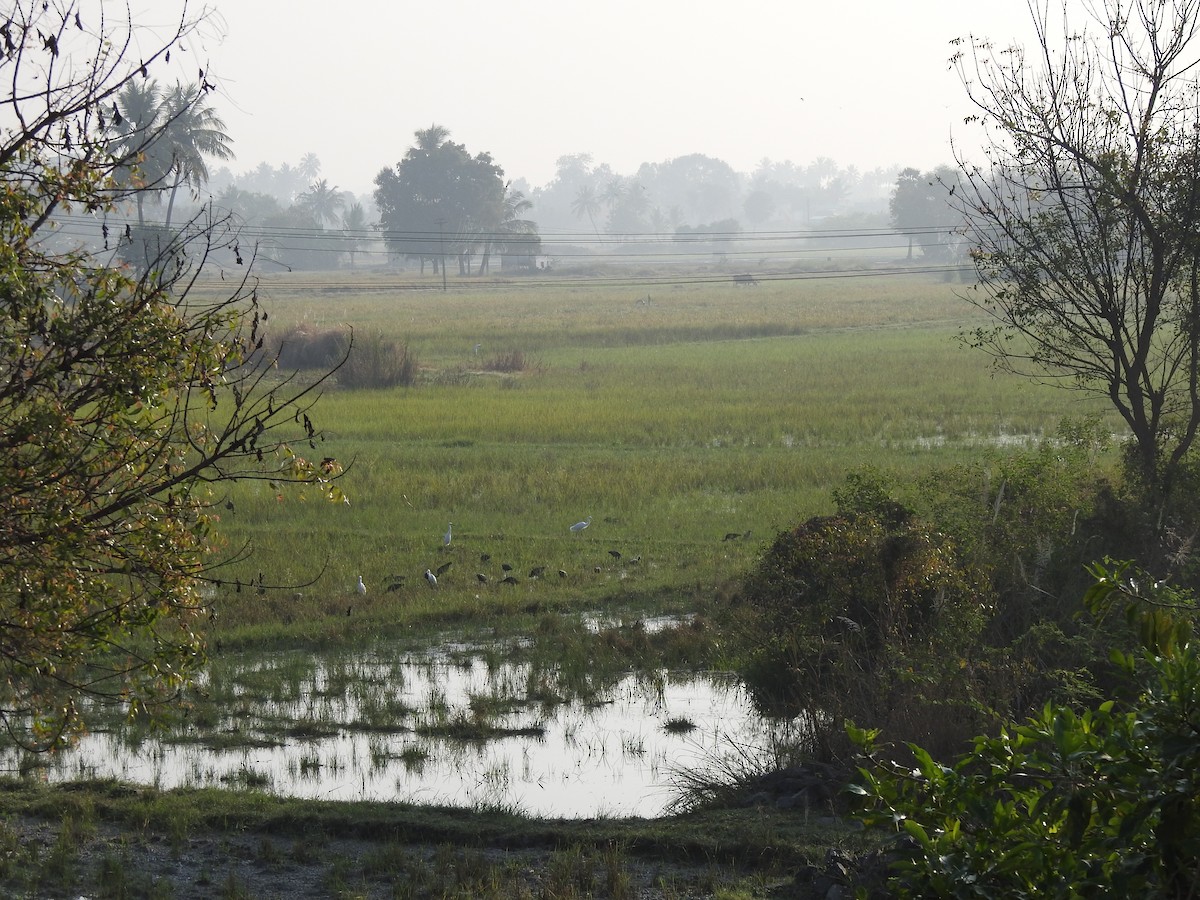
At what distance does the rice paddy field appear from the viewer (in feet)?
45.3

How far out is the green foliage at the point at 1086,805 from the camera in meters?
2.64

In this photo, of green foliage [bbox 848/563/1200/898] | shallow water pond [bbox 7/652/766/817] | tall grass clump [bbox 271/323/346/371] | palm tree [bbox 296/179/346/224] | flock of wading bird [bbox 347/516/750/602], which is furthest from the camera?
palm tree [bbox 296/179/346/224]

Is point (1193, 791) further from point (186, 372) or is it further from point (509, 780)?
point (509, 780)

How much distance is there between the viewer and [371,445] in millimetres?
23406

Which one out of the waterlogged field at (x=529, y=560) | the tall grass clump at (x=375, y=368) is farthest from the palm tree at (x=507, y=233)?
the tall grass clump at (x=375, y=368)

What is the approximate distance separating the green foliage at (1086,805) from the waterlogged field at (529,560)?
329 cm

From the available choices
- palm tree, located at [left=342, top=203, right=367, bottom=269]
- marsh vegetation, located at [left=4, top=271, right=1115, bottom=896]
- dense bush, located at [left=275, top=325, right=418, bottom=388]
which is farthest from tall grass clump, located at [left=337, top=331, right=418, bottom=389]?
palm tree, located at [left=342, top=203, right=367, bottom=269]

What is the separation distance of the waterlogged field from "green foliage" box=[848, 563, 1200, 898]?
329cm

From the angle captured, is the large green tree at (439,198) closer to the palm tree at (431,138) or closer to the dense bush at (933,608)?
the palm tree at (431,138)

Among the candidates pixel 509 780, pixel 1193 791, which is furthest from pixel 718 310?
pixel 1193 791

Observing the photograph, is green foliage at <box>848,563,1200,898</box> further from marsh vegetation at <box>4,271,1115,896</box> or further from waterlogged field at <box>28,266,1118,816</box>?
marsh vegetation at <box>4,271,1115,896</box>

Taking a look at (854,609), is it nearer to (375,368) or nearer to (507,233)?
(375,368)

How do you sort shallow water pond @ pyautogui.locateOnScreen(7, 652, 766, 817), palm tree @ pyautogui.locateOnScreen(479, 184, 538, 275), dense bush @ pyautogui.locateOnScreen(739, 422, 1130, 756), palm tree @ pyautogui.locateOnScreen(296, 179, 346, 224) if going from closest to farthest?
dense bush @ pyautogui.locateOnScreen(739, 422, 1130, 756) → shallow water pond @ pyautogui.locateOnScreen(7, 652, 766, 817) → palm tree @ pyautogui.locateOnScreen(479, 184, 538, 275) → palm tree @ pyautogui.locateOnScreen(296, 179, 346, 224)

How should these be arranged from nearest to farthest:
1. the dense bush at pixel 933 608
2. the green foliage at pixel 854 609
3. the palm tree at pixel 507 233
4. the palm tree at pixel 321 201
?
the dense bush at pixel 933 608
the green foliage at pixel 854 609
the palm tree at pixel 507 233
the palm tree at pixel 321 201
